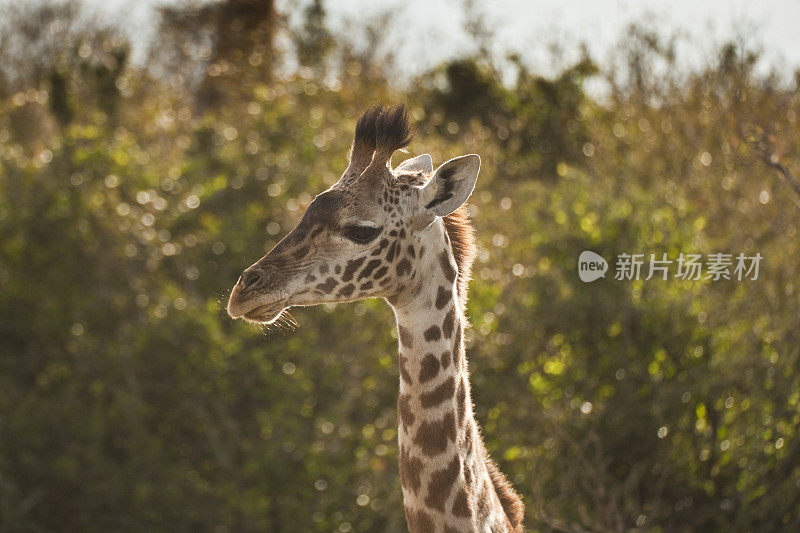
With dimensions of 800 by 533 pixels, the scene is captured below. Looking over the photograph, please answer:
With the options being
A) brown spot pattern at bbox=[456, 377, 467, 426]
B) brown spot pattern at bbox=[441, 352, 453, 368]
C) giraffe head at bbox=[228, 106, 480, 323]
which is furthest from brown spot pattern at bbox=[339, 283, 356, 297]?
brown spot pattern at bbox=[456, 377, 467, 426]

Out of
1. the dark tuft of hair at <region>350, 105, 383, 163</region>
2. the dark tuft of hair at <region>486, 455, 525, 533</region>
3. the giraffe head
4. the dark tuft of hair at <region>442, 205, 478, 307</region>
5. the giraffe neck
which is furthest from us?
the dark tuft of hair at <region>486, 455, 525, 533</region>

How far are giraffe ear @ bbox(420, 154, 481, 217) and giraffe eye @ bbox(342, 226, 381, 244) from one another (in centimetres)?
24

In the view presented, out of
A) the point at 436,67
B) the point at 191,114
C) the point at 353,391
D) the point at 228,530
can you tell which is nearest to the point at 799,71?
the point at 353,391

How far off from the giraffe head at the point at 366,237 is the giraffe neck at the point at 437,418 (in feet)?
0.36

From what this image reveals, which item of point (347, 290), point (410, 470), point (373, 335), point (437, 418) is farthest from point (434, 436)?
point (373, 335)

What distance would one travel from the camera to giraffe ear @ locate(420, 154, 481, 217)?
3916mm

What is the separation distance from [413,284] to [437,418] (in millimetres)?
556

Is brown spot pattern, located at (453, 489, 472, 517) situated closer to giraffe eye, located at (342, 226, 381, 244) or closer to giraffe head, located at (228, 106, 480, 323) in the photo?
giraffe head, located at (228, 106, 480, 323)

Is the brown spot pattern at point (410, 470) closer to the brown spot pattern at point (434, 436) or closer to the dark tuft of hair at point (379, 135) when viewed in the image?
the brown spot pattern at point (434, 436)

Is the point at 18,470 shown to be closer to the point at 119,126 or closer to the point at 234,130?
the point at 234,130

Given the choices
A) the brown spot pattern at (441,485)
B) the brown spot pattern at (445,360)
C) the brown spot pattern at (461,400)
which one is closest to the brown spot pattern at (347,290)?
the brown spot pattern at (445,360)

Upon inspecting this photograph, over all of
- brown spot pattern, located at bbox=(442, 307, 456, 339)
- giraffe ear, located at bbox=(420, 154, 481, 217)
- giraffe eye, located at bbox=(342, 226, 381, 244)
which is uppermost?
giraffe ear, located at bbox=(420, 154, 481, 217)

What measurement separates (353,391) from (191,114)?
913 cm

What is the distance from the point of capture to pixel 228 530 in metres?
8.93
